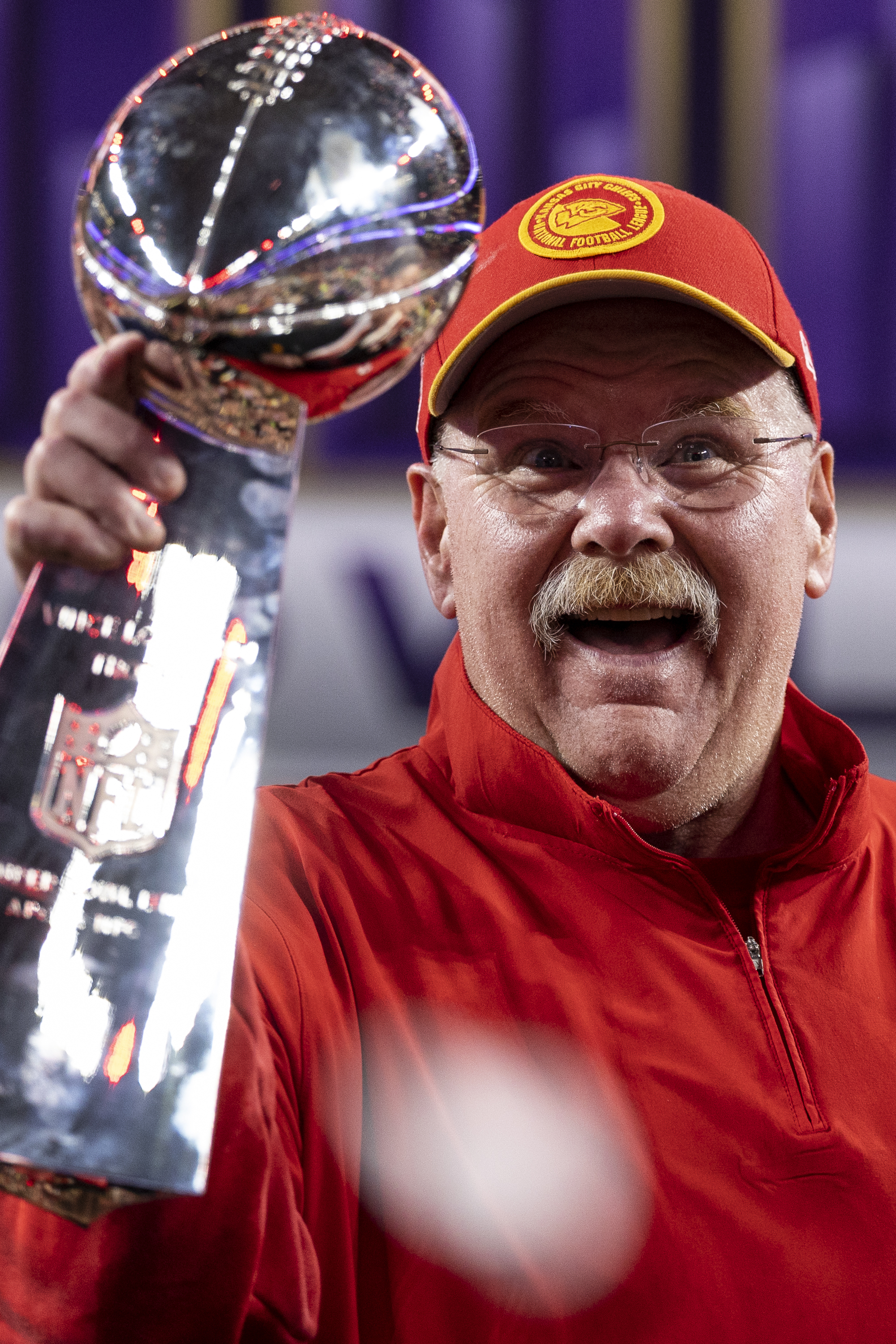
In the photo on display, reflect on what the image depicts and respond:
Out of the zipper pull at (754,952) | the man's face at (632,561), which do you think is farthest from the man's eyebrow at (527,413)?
the zipper pull at (754,952)

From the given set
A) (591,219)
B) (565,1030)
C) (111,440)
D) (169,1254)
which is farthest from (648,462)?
(169,1254)

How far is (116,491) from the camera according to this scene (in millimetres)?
494

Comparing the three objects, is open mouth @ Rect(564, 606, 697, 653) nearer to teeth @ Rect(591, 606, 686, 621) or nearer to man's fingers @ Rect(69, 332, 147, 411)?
teeth @ Rect(591, 606, 686, 621)

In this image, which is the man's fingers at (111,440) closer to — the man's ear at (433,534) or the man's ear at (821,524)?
the man's ear at (433,534)

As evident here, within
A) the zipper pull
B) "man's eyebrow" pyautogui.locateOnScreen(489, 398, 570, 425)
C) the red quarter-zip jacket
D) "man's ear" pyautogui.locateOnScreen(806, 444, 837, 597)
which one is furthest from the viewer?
"man's ear" pyautogui.locateOnScreen(806, 444, 837, 597)

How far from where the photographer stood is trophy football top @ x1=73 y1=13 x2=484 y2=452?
1.50 ft

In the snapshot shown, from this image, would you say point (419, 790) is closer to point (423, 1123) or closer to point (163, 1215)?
point (423, 1123)

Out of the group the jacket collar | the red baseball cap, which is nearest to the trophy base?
the jacket collar

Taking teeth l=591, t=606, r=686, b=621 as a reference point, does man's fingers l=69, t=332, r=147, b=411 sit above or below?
above

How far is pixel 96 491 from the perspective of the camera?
49 centimetres

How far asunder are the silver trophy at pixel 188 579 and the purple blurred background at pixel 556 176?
145 centimetres

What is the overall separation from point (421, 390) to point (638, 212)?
23 cm

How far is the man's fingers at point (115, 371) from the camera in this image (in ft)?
1.56

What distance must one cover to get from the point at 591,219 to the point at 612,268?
6 centimetres
